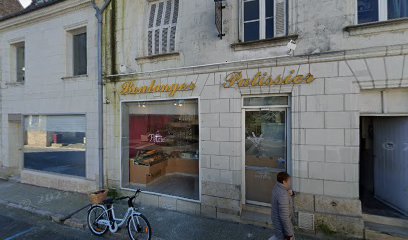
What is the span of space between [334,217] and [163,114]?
16.1 ft

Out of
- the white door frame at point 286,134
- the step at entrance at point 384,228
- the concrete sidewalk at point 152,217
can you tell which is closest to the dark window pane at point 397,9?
the white door frame at point 286,134

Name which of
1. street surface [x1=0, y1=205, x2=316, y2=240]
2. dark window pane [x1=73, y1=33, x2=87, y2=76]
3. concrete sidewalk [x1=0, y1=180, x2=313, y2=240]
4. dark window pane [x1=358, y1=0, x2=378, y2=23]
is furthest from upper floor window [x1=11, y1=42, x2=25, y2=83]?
dark window pane [x1=358, y1=0, x2=378, y2=23]

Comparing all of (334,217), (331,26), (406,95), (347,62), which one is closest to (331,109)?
(347,62)

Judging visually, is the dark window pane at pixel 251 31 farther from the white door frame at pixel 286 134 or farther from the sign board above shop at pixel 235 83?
the white door frame at pixel 286 134

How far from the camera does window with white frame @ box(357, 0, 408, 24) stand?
4379 mm

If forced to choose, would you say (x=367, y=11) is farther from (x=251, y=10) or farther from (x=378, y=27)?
(x=251, y=10)

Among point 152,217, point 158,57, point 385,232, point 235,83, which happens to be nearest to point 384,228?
point 385,232

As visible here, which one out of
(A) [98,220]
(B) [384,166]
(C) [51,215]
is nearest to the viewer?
(A) [98,220]

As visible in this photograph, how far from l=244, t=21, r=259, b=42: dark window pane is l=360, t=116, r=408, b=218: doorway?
11.8 feet

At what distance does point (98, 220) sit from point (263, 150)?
4150 mm

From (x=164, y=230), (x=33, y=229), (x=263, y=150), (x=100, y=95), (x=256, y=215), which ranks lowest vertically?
(x=33, y=229)

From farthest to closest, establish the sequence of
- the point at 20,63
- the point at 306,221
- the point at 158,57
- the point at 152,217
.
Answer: the point at 20,63 < the point at 158,57 < the point at 152,217 < the point at 306,221

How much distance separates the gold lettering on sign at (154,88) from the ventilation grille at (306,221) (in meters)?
3.92

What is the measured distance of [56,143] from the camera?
8641mm
